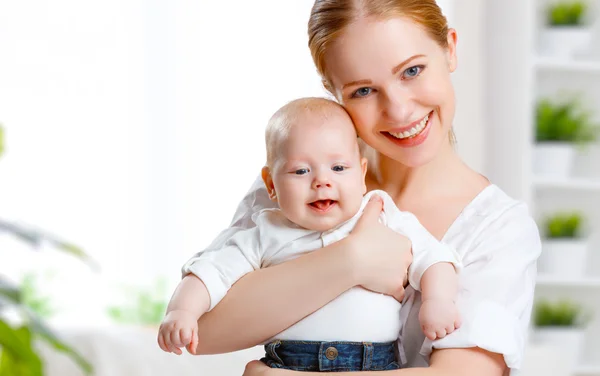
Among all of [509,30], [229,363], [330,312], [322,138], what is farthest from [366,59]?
[509,30]

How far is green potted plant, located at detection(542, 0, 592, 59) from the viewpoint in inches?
162

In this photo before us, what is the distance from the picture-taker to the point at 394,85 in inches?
55.6

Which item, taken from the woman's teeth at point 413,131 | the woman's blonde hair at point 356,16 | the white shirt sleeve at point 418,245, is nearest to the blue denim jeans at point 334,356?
the white shirt sleeve at point 418,245

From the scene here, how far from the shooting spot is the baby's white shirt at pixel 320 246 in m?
1.36

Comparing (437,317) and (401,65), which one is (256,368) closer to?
(437,317)

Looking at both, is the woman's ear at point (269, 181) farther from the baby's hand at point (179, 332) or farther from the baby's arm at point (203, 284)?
the baby's hand at point (179, 332)

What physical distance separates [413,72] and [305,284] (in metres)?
0.39

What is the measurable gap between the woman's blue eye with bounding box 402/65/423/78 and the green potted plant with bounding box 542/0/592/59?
2.93 meters

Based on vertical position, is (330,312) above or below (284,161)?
below

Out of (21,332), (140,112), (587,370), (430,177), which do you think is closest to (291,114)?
(430,177)

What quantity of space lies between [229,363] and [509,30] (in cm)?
236

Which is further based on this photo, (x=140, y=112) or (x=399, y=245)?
(x=140, y=112)

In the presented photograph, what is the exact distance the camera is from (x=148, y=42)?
4.62 metres

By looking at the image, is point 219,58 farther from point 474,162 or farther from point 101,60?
point 474,162
